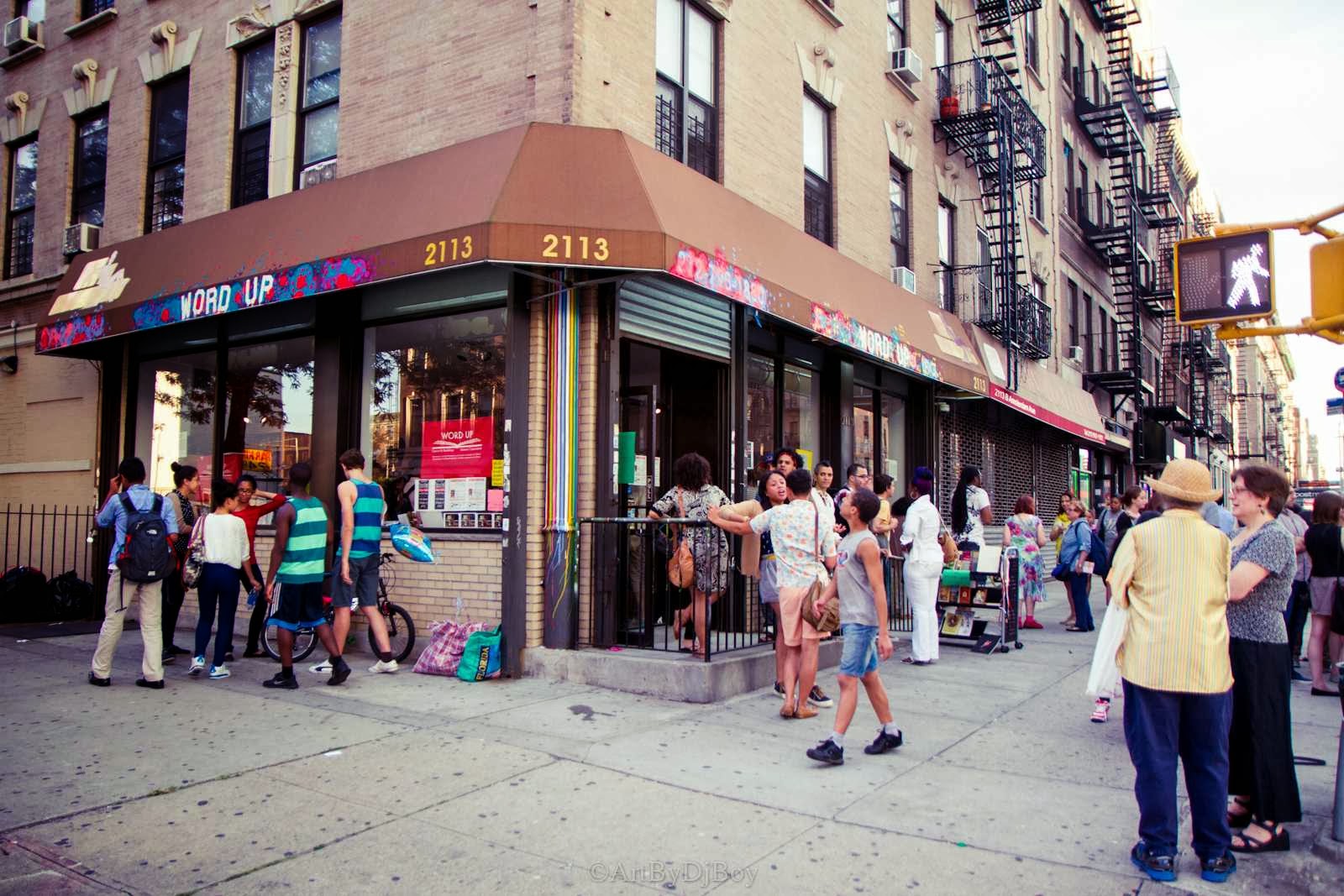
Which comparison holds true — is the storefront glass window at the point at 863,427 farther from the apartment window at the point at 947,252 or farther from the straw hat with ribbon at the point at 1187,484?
the straw hat with ribbon at the point at 1187,484

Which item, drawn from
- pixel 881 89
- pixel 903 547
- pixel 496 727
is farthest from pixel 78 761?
pixel 881 89

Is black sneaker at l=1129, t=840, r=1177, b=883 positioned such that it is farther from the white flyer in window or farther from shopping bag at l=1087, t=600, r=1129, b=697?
the white flyer in window

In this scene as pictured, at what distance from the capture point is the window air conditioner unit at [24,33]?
44.5 ft

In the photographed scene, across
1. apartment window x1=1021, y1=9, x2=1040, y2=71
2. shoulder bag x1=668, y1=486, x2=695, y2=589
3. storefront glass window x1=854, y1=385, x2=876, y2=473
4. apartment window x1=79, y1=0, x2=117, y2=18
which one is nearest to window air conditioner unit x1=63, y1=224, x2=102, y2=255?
apartment window x1=79, y1=0, x2=117, y2=18

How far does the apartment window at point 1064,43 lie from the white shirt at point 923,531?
1689 cm

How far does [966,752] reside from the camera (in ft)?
19.6

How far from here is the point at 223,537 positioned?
8062 millimetres

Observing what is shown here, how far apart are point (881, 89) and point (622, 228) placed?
25.6 ft

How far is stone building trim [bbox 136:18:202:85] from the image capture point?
11516 millimetres

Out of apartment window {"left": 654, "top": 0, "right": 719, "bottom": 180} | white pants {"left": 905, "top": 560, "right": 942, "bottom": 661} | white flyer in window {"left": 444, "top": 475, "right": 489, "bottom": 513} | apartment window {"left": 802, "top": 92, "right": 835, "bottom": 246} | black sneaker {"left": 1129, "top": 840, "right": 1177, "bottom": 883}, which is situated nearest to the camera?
black sneaker {"left": 1129, "top": 840, "right": 1177, "bottom": 883}

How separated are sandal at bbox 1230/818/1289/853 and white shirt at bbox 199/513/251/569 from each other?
740 centimetres

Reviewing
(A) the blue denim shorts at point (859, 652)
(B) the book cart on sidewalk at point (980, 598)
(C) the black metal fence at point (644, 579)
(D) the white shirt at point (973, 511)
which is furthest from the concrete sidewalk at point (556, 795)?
(D) the white shirt at point (973, 511)

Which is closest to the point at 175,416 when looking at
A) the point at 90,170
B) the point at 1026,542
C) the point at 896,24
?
the point at 90,170

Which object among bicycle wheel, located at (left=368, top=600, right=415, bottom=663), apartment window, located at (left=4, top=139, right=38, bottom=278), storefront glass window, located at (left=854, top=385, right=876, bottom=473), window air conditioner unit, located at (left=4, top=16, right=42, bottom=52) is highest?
window air conditioner unit, located at (left=4, top=16, right=42, bottom=52)
